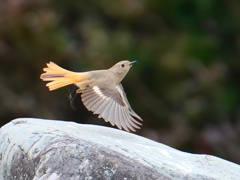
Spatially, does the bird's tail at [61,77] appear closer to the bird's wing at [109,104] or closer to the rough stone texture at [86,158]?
the bird's wing at [109,104]

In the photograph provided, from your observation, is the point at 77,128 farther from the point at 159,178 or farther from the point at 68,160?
the point at 159,178

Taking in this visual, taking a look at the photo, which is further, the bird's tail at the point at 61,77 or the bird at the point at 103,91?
the bird's tail at the point at 61,77

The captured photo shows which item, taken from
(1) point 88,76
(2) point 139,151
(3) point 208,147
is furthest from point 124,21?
(2) point 139,151

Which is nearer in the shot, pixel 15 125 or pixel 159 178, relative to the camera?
pixel 159 178

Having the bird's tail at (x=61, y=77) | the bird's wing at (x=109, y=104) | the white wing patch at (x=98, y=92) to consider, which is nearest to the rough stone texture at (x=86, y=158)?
the bird's wing at (x=109, y=104)

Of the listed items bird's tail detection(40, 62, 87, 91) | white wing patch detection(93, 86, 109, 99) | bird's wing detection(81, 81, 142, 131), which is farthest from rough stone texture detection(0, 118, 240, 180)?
bird's tail detection(40, 62, 87, 91)

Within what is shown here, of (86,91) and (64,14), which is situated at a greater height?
(64,14)

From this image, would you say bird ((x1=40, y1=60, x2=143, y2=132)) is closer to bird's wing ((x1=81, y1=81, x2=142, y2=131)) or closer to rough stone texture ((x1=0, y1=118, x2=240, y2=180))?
bird's wing ((x1=81, y1=81, x2=142, y2=131))
